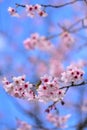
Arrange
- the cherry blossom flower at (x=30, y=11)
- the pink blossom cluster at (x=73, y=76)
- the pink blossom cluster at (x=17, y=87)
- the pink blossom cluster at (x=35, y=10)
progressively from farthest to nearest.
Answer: the cherry blossom flower at (x=30, y=11) → the pink blossom cluster at (x=35, y=10) → the pink blossom cluster at (x=17, y=87) → the pink blossom cluster at (x=73, y=76)

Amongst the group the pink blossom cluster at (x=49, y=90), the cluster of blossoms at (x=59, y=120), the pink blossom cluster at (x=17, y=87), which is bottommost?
the pink blossom cluster at (x=49, y=90)

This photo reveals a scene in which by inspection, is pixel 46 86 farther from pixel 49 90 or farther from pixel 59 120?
pixel 59 120

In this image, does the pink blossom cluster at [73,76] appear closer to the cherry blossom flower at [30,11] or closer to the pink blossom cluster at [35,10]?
the pink blossom cluster at [35,10]

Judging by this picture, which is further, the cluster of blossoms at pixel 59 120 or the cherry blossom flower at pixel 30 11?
the cluster of blossoms at pixel 59 120

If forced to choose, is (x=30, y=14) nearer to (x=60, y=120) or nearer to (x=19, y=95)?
(x=19, y=95)

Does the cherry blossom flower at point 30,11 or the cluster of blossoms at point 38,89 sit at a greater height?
the cherry blossom flower at point 30,11

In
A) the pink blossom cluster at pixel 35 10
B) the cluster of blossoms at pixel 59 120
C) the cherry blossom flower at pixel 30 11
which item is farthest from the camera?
the cluster of blossoms at pixel 59 120

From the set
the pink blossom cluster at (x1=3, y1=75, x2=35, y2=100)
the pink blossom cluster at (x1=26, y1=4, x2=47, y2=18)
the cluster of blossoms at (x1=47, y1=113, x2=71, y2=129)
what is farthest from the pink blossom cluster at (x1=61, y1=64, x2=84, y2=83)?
the cluster of blossoms at (x1=47, y1=113, x2=71, y2=129)

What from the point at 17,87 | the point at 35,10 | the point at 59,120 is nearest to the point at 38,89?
the point at 17,87

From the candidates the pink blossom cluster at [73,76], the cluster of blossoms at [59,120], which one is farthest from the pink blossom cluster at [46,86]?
the cluster of blossoms at [59,120]
